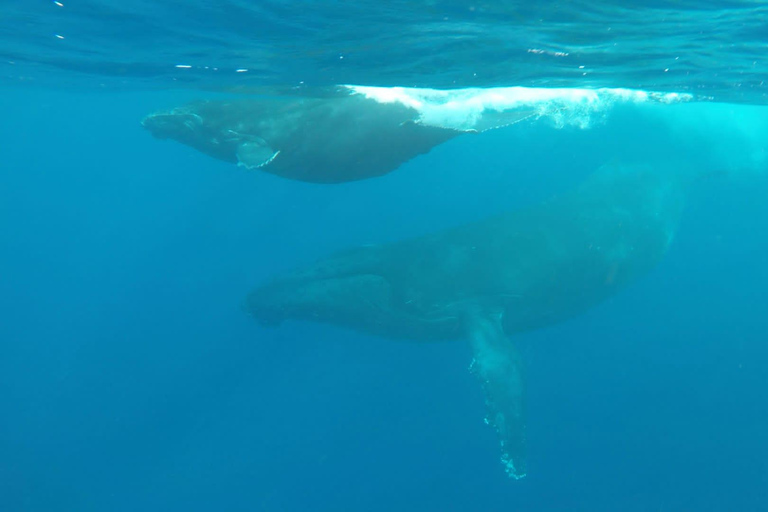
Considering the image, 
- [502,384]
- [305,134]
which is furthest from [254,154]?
[502,384]

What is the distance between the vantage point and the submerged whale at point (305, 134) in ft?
33.8

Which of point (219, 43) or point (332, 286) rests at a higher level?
point (219, 43)

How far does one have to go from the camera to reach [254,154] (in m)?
10.3

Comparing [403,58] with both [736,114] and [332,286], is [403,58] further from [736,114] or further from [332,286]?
[736,114]

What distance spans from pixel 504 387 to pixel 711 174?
14335 mm

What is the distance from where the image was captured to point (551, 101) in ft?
68.5

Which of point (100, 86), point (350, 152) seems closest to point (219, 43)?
point (350, 152)

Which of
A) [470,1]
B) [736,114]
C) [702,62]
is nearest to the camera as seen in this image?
[470,1]

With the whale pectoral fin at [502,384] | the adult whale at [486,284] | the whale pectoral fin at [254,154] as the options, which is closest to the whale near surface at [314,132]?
the whale pectoral fin at [254,154]

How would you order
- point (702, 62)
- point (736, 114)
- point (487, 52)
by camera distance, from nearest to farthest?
point (487, 52) < point (702, 62) < point (736, 114)

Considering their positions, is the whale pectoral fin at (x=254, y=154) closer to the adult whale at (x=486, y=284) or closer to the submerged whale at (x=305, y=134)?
the submerged whale at (x=305, y=134)

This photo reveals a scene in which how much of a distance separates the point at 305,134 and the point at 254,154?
101cm

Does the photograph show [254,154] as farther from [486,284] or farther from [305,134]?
[486,284]

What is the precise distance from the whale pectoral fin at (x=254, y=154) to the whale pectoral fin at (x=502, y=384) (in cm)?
589
